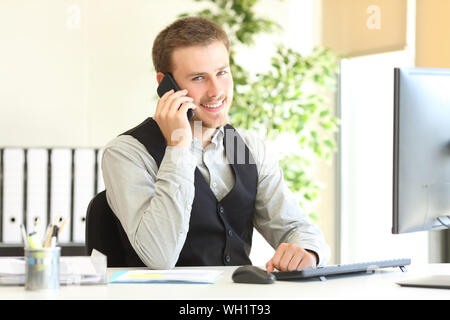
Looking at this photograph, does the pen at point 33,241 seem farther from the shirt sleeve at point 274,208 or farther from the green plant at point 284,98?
the green plant at point 284,98

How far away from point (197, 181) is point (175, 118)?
0.19m

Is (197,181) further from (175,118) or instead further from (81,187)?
(81,187)

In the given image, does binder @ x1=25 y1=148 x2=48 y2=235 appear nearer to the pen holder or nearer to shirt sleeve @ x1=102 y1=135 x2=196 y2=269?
shirt sleeve @ x1=102 y1=135 x2=196 y2=269

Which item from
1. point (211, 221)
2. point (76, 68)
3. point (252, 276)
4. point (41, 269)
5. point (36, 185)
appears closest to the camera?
point (41, 269)

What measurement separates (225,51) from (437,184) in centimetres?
77

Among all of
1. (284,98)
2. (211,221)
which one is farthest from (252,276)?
(284,98)

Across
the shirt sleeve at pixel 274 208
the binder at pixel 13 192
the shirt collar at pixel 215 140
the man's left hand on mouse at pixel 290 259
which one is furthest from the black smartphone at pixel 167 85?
the binder at pixel 13 192

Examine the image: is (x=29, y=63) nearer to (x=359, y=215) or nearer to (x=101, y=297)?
(x=359, y=215)

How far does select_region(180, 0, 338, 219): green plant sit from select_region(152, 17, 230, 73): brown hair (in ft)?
5.41

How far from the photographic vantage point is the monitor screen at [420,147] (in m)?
1.46

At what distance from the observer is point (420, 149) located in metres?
1.47

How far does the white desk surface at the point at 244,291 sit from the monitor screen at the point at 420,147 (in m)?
0.15

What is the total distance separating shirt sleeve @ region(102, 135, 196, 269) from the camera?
5.65 ft

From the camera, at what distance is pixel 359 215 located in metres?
4.25
